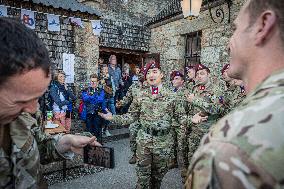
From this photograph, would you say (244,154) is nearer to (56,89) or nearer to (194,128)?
(194,128)

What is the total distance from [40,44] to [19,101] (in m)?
0.29

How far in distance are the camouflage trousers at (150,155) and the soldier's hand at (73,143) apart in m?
2.28

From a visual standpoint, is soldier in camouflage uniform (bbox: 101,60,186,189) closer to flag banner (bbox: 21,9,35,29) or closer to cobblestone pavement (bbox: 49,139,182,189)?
cobblestone pavement (bbox: 49,139,182,189)

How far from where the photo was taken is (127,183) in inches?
209

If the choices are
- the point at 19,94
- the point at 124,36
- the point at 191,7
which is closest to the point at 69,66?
the point at 191,7

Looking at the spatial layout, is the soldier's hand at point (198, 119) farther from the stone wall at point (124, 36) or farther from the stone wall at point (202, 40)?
the stone wall at point (124, 36)

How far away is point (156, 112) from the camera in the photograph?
432 cm

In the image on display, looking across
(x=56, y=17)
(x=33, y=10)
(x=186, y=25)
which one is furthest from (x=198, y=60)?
(x=33, y=10)

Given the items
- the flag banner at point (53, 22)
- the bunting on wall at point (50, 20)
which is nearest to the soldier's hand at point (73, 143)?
the bunting on wall at point (50, 20)

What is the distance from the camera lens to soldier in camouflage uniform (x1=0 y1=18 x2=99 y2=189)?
133 centimetres

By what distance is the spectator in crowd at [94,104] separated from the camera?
782 cm

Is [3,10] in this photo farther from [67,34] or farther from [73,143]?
[73,143]

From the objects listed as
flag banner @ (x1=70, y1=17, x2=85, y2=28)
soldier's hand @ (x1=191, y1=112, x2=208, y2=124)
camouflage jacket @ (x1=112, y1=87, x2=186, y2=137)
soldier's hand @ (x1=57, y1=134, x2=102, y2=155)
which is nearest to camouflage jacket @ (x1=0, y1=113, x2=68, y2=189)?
soldier's hand @ (x1=57, y1=134, x2=102, y2=155)

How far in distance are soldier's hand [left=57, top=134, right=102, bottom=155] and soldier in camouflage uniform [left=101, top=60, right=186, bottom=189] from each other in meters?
2.12
